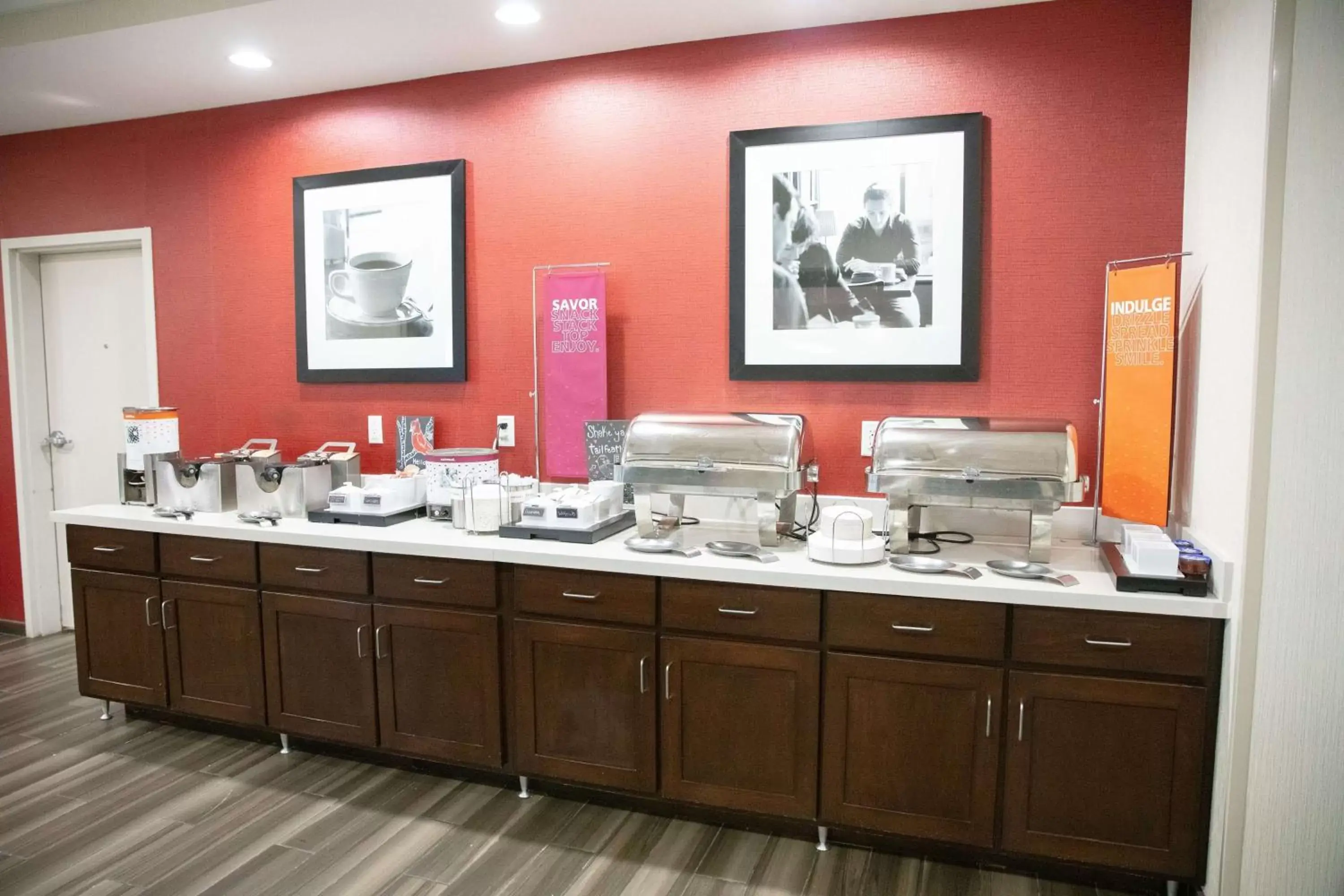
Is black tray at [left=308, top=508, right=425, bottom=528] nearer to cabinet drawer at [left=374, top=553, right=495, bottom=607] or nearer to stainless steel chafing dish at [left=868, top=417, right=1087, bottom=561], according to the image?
cabinet drawer at [left=374, top=553, right=495, bottom=607]

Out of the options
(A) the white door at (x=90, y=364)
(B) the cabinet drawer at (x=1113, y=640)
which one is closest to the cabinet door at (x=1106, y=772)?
(B) the cabinet drawer at (x=1113, y=640)

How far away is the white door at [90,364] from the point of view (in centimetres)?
405

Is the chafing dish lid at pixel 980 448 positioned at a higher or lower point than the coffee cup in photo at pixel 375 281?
lower

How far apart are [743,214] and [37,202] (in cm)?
363

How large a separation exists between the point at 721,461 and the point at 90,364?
11.7ft

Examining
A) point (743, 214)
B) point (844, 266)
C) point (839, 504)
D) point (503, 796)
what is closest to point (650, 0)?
point (743, 214)

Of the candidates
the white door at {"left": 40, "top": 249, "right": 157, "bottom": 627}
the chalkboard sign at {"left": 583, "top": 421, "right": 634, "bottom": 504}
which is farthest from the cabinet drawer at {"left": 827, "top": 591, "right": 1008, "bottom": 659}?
the white door at {"left": 40, "top": 249, "right": 157, "bottom": 627}

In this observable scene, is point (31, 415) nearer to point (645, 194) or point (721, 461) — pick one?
point (645, 194)

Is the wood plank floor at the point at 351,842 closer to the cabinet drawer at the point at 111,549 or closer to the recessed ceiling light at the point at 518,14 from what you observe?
the cabinet drawer at the point at 111,549

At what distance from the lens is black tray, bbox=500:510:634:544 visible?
2564mm

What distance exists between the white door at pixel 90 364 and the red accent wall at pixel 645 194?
23 centimetres

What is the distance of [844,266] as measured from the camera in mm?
2770

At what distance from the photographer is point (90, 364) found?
4.18 meters

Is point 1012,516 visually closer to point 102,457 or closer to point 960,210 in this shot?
point 960,210
